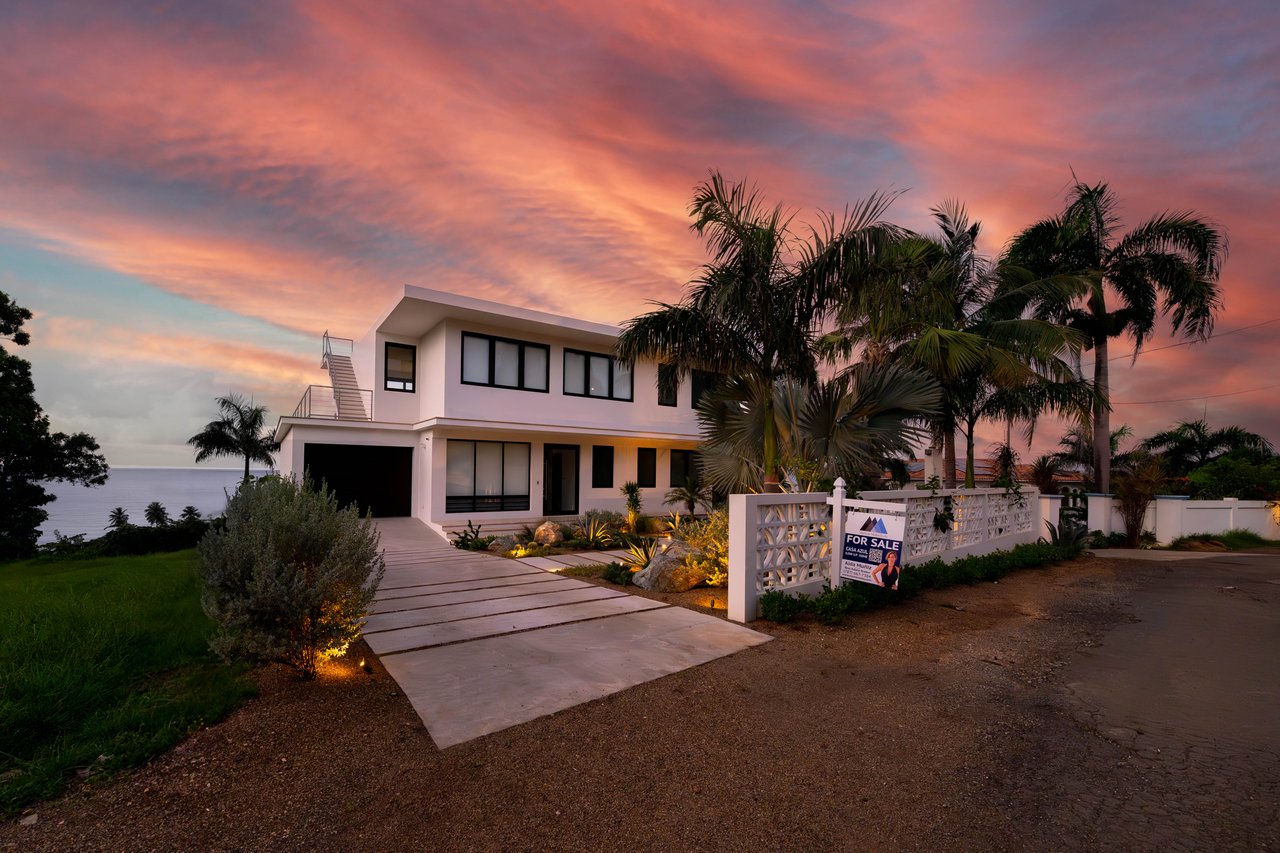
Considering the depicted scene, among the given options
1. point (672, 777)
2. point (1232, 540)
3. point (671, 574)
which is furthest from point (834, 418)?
point (1232, 540)

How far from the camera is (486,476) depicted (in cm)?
1556

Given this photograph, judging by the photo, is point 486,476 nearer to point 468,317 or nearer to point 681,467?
point 468,317

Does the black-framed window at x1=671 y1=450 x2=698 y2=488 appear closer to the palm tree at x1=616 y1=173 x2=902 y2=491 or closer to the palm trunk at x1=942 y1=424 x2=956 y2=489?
the palm trunk at x1=942 y1=424 x2=956 y2=489

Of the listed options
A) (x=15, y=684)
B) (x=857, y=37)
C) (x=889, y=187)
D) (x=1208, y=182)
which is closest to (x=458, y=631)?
(x=15, y=684)

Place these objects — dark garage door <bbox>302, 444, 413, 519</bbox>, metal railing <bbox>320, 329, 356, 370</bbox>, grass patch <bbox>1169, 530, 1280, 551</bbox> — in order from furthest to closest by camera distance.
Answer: metal railing <bbox>320, 329, 356, 370</bbox> → dark garage door <bbox>302, 444, 413, 519</bbox> → grass patch <bbox>1169, 530, 1280, 551</bbox>

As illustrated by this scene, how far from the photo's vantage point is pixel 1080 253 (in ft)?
51.6

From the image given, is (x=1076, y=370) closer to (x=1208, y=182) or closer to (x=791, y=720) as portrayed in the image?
(x=1208, y=182)

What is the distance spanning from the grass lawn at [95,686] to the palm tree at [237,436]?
68.0ft

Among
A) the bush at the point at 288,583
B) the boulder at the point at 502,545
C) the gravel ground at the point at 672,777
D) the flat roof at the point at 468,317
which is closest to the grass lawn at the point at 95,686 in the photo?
the gravel ground at the point at 672,777

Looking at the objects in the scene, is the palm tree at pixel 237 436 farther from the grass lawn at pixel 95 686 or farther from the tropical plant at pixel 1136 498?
the tropical plant at pixel 1136 498

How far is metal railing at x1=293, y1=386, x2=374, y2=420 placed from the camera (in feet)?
51.0

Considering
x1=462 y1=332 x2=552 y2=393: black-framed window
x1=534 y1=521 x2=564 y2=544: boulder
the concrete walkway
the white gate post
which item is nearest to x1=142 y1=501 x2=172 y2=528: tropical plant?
x1=462 y1=332 x2=552 y2=393: black-framed window

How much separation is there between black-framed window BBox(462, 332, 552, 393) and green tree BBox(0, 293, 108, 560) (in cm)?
1334

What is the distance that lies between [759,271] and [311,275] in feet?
33.0
